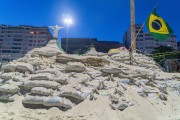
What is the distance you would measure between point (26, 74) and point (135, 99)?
517 centimetres

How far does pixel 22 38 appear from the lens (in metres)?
83.9

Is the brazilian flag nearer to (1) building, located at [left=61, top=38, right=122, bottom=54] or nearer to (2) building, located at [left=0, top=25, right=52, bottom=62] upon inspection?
(1) building, located at [left=61, top=38, right=122, bottom=54]

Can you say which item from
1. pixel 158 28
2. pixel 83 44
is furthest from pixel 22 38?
pixel 158 28

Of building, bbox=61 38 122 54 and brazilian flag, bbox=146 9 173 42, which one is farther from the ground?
building, bbox=61 38 122 54

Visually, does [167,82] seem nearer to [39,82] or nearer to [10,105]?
[39,82]

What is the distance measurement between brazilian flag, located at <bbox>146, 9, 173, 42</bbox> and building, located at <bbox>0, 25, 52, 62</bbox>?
68.3 metres

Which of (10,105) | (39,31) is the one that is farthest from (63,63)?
(39,31)

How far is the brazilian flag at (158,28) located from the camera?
55.1 ft

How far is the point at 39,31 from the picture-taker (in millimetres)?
84500

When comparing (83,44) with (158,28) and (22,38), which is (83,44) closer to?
(22,38)

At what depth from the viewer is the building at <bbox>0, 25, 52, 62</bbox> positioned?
82.6 meters

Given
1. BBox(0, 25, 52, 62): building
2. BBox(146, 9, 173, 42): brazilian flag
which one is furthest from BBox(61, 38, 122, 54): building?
BBox(146, 9, 173, 42): brazilian flag

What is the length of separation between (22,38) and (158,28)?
7289 cm

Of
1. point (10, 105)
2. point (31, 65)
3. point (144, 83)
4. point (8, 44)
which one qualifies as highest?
point (8, 44)
